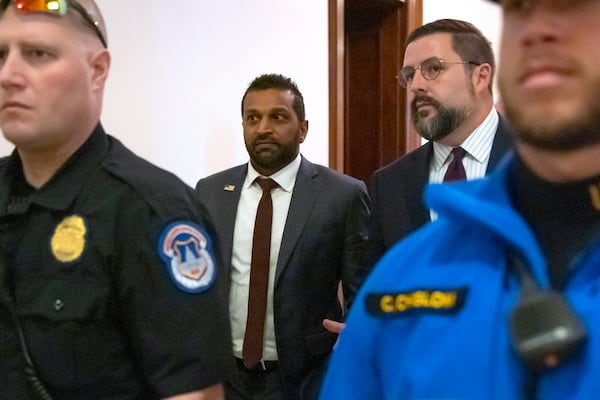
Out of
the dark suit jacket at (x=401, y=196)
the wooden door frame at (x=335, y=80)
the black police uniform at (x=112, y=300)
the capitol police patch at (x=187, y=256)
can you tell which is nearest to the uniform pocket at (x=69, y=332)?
the black police uniform at (x=112, y=300)

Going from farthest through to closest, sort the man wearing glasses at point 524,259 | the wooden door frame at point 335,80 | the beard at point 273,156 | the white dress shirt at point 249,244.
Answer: the wooden door frame at point 335,80 → the beard at point 273,156 → the white dress shirt at point 249,244 → the man wearing glasses at point 524,259

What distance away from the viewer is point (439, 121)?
1.84m

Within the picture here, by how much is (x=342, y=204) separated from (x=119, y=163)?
1019mm

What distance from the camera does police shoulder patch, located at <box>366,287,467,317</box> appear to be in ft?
2.21

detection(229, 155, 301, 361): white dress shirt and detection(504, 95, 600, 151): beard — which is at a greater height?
detection(504, 95, 600, 151): beard

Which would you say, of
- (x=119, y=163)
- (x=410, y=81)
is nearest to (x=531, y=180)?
(x=119, y=163)

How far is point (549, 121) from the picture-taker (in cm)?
63

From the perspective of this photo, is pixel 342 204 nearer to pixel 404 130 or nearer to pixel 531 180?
pixel 531 180

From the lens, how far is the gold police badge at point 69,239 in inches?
40.9

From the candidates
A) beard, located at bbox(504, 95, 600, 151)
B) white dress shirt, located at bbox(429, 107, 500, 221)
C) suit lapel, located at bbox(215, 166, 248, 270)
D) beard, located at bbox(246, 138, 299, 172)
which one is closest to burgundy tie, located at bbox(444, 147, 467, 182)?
white dress shirt, located at bbox(429, 107, 500, 221)

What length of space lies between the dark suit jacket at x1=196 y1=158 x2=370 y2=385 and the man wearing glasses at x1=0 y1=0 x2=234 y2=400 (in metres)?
0.83

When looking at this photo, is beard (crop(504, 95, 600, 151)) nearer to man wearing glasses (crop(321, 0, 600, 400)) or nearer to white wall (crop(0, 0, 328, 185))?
man wearing glasses (crop(321, 0, 600, 400))

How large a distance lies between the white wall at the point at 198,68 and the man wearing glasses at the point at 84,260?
23.8 inches

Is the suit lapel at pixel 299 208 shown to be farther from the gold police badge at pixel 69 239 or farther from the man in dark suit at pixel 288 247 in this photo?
the gold police badge at pixel 69 239
